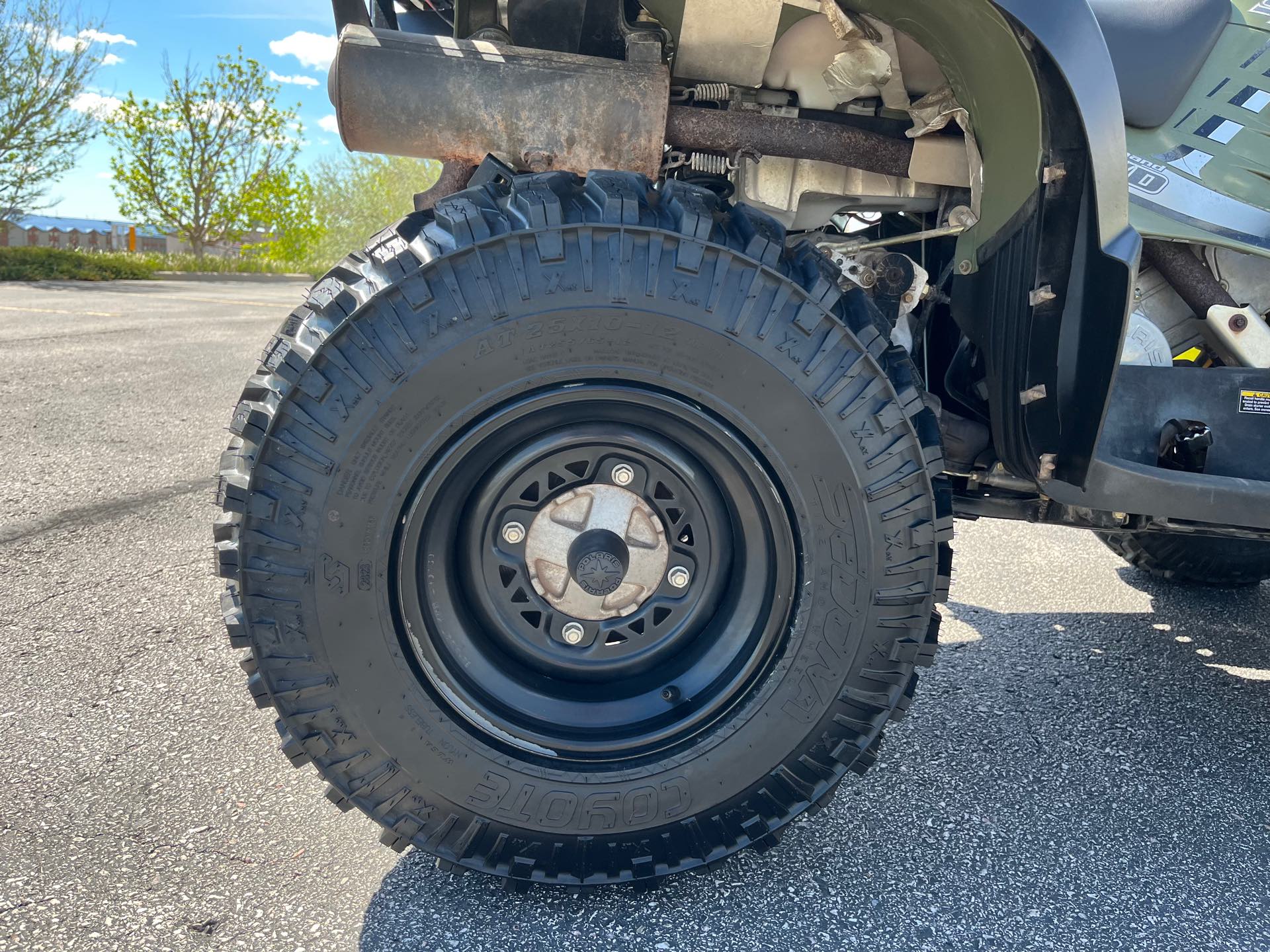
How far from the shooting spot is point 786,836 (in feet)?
6.33

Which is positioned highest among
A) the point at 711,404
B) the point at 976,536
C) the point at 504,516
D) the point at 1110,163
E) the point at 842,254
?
the point at 1110,163

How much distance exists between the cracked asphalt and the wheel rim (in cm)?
36

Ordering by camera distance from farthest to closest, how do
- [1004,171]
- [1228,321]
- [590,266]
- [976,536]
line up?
[976,536], [1228,321], [1004,171], [590,266]

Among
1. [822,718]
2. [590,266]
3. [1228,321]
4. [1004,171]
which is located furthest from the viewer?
[1228,321]

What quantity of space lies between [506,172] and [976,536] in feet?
10.2

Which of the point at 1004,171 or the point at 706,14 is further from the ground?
the point at 706,14

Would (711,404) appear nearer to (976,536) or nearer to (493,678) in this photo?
(493,678)

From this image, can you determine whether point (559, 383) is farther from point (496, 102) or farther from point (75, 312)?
point (75, 312)

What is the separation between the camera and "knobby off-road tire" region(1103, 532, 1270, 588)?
333cm

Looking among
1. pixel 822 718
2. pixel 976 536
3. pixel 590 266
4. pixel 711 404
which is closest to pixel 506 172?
pixel 590 266

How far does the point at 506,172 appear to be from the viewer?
1.92 meters

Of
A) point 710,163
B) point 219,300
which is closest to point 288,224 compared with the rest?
point 219,300

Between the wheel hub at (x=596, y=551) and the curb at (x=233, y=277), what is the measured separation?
71.3ft

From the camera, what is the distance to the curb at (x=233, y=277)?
21328mm
